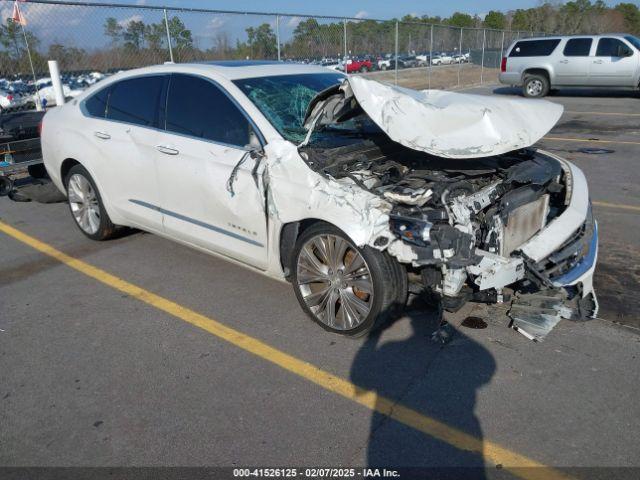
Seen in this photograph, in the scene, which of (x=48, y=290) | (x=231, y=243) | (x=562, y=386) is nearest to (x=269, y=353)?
(x=231, y=243)

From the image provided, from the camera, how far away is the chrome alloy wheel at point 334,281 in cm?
338

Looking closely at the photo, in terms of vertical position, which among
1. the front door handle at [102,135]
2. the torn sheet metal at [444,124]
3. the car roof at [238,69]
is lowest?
the front door handle at [102,135]

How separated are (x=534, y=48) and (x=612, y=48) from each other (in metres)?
2.30

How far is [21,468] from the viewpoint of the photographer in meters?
Answer: 2.55

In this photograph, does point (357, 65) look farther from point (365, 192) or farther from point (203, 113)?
point (365, 192)

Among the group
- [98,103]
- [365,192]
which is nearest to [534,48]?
[98,103]

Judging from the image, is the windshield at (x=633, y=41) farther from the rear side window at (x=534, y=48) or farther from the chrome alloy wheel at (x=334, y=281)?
the chrome alloy wheel at (x=334, y=281)

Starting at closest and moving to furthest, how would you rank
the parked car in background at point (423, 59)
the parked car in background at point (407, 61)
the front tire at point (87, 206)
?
1. the front tire at point (87, 206)
2. the parked car in background at point (407, 61)
3. the parked car in background at point (423, 59)

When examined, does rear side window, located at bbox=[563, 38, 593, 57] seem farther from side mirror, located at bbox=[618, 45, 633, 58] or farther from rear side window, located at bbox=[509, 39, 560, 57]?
side mirror, located at bbox=[618, 45, 633, 58]

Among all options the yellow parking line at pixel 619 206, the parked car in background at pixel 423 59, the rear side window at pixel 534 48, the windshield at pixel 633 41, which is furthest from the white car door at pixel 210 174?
the parked car in background at pixel 423 59

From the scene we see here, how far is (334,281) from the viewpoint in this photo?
11.5 ft

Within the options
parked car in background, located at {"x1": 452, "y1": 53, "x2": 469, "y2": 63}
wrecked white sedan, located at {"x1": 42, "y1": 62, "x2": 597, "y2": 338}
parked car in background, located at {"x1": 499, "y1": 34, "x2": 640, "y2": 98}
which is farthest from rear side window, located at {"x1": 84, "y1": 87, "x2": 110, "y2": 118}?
parked car in background, located at {"x1": 452, "y1": 53, "x2": 469, "y2": 63}

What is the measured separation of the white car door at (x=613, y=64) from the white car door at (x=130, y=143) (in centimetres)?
1592

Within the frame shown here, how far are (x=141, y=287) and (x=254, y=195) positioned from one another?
1.52 meters
